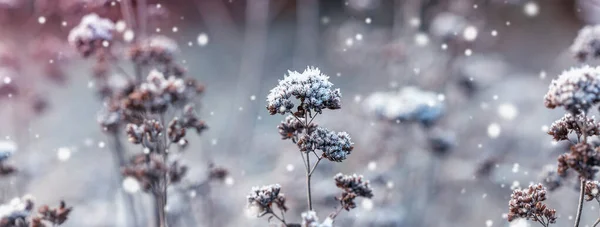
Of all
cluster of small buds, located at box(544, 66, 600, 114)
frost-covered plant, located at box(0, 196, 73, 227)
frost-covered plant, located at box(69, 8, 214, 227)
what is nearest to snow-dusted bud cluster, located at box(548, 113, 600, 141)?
cluster of small buds, located at box(544, 66, 600, 114)

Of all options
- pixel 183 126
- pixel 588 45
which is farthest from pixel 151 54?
pixel 588 45

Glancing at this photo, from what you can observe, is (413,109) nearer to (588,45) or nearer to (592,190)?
(588,45)

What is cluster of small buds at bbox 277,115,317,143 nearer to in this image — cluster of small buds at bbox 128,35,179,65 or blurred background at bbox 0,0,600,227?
cluster of small buds at bbox 128,35,179,65

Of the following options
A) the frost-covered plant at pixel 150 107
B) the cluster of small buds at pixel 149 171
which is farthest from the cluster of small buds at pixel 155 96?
Result: the cluster of small buds at pixel 149 171

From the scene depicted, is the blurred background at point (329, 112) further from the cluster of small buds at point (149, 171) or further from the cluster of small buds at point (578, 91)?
the cluster of small buds at point (578, 91)

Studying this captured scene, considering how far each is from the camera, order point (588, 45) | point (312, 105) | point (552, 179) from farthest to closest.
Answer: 1. point (588, 45)
2. point (552, 179)
3. point (312, 105)

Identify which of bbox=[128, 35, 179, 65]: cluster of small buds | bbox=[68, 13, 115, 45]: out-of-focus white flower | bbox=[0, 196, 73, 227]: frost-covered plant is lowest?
bbox=[0, 196, 73, 227]: frost-covered plant
